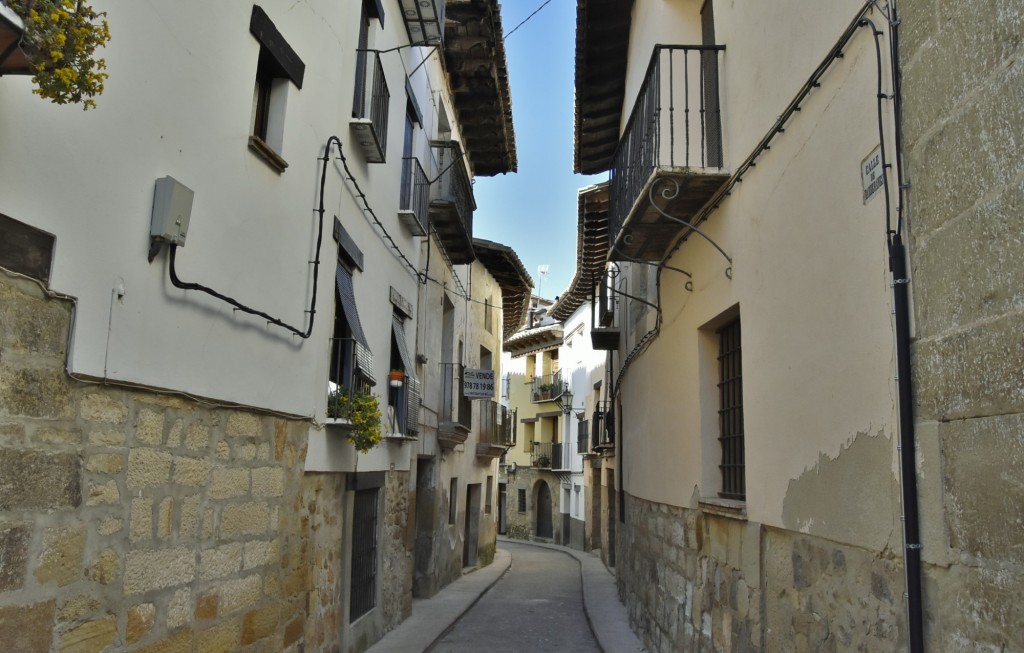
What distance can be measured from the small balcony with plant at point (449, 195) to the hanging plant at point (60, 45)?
914cm

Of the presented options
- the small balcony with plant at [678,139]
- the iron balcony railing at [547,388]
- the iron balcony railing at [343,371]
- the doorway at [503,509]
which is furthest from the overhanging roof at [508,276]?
the doorway at [503,509]

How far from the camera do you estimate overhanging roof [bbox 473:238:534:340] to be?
59.1 feet

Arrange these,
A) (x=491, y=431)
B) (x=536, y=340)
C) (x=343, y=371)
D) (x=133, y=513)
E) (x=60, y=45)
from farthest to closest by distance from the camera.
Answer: (x=536, y=340), (x=491, y=431), (x=343, y=371), (x=133, y=513), (x=60, y=45)

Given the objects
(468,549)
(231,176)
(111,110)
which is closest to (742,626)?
(231,176)

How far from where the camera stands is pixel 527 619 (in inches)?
464

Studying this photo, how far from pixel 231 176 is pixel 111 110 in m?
1.31

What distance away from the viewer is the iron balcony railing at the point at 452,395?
14.2 metres

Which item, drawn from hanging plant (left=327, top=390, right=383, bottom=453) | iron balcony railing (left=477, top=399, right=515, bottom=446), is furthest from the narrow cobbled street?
hanging plant (left=327, top=390, right=383, bottom=453)

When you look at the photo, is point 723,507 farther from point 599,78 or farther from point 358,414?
point 599,78

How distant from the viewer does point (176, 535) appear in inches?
171

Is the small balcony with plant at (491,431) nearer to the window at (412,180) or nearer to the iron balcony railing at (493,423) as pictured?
the iron balcony railing at (493,423)

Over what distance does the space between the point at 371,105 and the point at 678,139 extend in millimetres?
3218

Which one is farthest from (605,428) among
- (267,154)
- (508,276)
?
(267,154)

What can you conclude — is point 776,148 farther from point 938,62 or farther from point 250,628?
point 250,628
